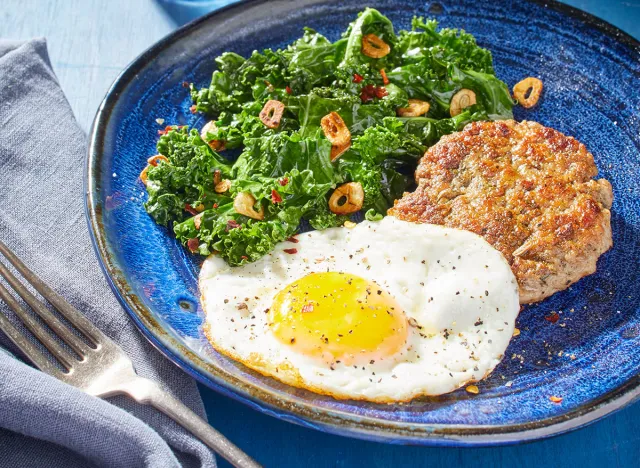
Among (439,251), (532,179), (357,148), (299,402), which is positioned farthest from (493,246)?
(299,402)

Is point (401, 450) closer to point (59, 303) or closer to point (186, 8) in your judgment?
point (59, 303)

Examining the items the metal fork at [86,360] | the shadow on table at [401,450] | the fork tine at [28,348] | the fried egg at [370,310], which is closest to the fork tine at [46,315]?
the metal fork at [86,360]

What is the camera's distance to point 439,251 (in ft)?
12.5

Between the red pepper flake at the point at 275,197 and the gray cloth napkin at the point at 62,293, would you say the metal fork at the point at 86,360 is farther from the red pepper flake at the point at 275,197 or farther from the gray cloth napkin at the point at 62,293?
the red pepper flake at the point at 275,197

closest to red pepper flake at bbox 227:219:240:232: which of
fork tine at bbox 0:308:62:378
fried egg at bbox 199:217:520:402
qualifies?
fried egg at bbox 199:217:520:402

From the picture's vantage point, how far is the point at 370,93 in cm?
469

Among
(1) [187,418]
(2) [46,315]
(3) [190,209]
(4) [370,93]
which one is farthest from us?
(4) [370,93]

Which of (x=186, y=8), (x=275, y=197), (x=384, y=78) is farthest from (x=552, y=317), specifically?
(x=186, y=8)

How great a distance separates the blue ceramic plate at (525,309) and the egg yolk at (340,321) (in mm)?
254

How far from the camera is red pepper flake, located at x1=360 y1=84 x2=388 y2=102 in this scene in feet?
15.4

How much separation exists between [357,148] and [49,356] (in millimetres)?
2198

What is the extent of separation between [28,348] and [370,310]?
177cm

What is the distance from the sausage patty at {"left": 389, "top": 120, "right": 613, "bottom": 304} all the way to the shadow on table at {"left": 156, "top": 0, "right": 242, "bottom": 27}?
318cm

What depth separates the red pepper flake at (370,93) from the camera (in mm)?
4684
